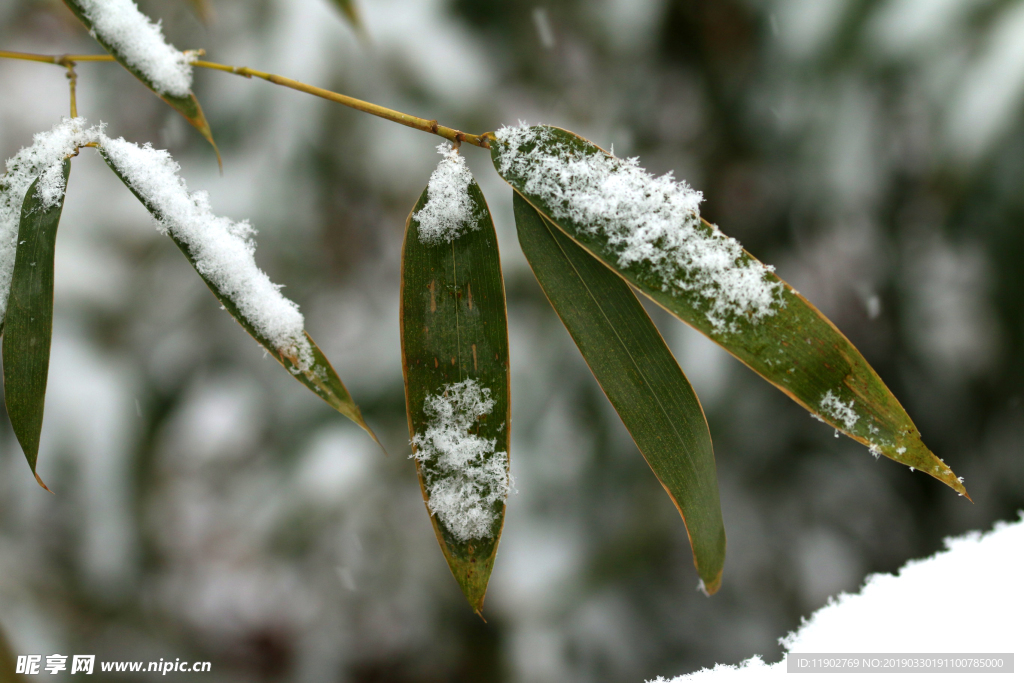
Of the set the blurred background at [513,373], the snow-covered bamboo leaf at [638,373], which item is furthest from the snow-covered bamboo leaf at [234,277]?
the blurred background at [513,373]

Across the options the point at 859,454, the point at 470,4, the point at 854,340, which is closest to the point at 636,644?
the point at 859,454

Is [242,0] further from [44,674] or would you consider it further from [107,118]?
Answer: [44,674]

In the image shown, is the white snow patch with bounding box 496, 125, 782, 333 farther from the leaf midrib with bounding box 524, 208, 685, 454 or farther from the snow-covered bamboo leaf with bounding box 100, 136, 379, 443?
the snow-covered bamboo leaf with bounding box 100, 136, 379, 443

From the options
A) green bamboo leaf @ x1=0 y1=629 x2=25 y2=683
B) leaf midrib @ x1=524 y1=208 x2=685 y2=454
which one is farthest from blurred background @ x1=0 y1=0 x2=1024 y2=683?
leaf midrib @ x1=524 y1=208 x2=685 y2=454

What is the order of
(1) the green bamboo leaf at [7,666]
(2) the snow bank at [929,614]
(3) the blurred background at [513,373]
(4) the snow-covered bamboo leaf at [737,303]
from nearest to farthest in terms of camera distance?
1. (4) the snow-covered bamboo leaf at [737,303]
2. (2) the snow bank at [929,614]
3. (1) the green bamboo leaf at [7,666]
4. (3) the blurred background at [513,373]

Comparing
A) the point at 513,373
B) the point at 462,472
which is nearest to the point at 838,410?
the point at 462,472

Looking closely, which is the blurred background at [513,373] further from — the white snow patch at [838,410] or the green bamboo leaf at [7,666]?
the white snow patch at [838,410]
